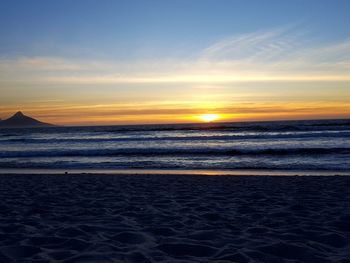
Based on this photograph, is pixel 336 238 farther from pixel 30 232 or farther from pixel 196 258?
pixel 30 232

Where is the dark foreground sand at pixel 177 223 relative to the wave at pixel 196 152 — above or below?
above

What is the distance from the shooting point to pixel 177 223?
524cm

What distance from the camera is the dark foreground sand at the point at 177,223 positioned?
12.9ft

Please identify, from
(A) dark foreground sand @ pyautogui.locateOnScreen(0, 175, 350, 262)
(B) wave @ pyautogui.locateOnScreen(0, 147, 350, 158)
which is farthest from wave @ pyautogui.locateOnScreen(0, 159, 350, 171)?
(A) dark foreground sand @ pyautogui.locateOnScreen(0, 175, 350, 262)

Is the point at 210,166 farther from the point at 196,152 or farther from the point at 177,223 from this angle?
the point at 177,223

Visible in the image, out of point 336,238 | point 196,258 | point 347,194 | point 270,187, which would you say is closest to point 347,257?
point 336,238

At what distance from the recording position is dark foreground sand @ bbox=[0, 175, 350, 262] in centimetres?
392

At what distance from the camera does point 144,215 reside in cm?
586

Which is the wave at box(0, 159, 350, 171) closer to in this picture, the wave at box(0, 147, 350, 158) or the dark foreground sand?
the wave at box(0, 147, 350, 158)

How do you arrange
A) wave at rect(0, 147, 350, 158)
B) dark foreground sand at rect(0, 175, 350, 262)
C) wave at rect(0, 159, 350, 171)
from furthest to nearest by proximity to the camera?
wave at rect(0, 147, 350, 158) < wave at rect(0, 159, 350, 171) < dark foreground sand at rect(0, 175, 350, 262)

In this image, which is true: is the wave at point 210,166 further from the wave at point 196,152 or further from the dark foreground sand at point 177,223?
the dark foreground sand at point 177,223

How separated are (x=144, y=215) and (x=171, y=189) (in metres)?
3.03

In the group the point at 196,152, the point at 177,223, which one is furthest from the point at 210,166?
the point at 177,223

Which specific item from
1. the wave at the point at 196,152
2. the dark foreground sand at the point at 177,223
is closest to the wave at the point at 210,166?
the wave at the point at 196,152
